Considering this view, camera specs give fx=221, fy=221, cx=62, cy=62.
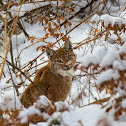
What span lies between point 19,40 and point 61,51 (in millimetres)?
2995

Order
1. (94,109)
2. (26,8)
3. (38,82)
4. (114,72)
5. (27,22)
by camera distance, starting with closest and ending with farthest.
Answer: (114,72)
(94,109)
(38,82)
(26,8)
(27,22)

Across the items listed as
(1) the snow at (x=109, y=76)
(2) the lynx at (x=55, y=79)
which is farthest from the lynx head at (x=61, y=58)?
(1) the snow at (x=109, y=76)

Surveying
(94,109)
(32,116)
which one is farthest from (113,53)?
(32,116)

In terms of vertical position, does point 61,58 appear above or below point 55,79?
above

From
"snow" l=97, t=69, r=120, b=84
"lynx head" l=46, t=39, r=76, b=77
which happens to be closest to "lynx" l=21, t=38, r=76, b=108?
"lynx head" l=46, t=39, r=76, b=77

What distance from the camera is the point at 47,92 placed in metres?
3.26

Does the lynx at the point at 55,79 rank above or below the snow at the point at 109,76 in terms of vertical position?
above

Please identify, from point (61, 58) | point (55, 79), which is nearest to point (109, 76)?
point (61, 58)

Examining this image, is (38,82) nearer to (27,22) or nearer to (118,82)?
(118,82)

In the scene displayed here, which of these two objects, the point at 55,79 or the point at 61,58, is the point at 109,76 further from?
the point at 55,79

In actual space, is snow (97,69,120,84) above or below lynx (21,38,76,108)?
below

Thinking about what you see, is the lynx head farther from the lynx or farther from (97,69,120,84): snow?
(97,69,120,84): snow

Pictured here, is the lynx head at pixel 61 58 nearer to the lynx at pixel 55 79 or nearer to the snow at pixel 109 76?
the lynx at pixel 55 79

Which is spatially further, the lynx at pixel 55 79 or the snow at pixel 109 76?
the lynx at pixel 55 79
